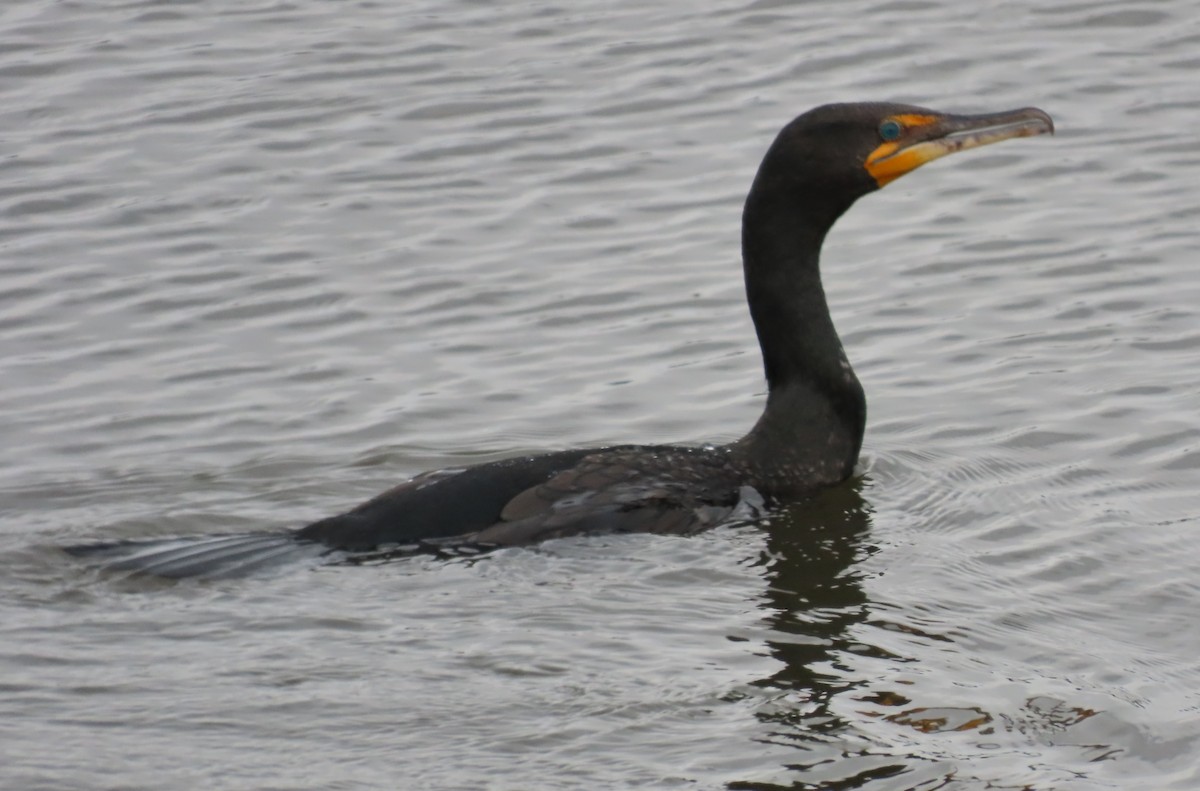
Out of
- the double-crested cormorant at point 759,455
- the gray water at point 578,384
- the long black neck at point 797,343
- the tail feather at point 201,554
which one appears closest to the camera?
the gray water at point 578,384

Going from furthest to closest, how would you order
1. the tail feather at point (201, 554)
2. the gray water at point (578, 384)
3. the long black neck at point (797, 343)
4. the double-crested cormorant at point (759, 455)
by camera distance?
the long black neck at point (797, 343), the double-crested cormorant at point (759, 455), the tail feather at point (201, 554), the gray water at point (578, 384)

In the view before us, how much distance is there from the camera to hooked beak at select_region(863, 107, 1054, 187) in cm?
714

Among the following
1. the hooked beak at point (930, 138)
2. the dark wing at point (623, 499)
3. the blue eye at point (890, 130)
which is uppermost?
the blue eye at point (890, 130)

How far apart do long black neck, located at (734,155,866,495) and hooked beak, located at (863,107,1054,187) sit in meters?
0.18

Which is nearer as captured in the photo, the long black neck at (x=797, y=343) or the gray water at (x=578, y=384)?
the gray water at (x=578, y=384)

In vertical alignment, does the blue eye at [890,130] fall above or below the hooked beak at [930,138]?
above

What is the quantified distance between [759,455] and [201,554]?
1.88 metres

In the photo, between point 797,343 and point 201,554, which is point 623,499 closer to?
point 797,343

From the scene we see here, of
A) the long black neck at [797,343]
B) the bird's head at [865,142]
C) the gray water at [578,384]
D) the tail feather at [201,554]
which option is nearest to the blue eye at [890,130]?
the bird's head at [865,142]

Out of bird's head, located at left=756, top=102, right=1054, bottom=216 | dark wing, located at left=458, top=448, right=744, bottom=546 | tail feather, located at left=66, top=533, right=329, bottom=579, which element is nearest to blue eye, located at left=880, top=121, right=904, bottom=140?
bird's head, located at left=756, top=102, right=1054, bottom=216

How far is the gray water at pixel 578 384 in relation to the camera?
17.5 ft

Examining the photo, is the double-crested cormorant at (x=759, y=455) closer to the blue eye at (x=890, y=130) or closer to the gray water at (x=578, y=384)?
the blue eye at (x=890, y=130)

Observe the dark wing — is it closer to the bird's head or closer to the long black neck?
the long black neck

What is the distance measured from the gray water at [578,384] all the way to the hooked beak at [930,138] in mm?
1083
